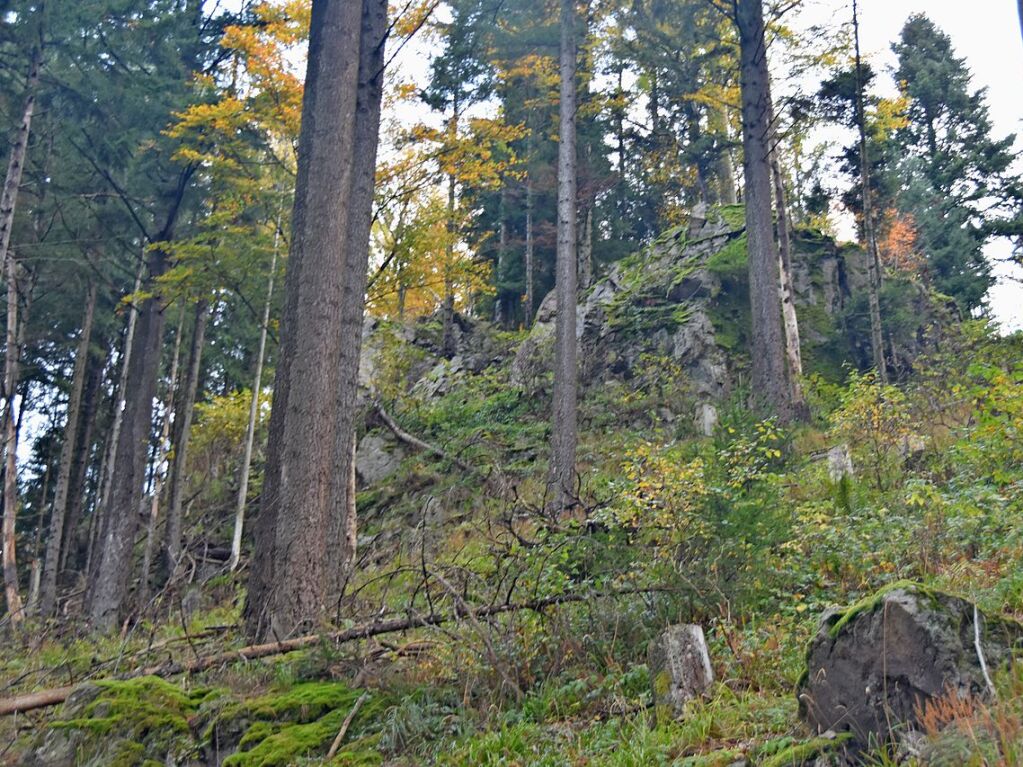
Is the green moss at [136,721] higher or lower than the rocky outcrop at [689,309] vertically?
lower

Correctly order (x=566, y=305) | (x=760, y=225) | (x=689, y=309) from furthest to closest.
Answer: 1. (x=689, y=309)
2. (x=760, y=225)
3. (x=566, y=305)

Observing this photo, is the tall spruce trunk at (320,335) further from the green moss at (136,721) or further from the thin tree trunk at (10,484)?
the thin tree trunk at (10,484)

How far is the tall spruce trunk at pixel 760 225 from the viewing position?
13.5m

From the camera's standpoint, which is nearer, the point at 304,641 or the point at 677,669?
the point at 677,669

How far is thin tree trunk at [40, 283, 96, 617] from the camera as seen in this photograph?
53.6 feet

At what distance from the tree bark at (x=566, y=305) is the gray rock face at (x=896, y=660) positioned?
788 cm

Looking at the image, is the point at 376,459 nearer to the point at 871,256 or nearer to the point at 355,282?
the point at 355,282

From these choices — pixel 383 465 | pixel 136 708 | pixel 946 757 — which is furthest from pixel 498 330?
pixel 946 757

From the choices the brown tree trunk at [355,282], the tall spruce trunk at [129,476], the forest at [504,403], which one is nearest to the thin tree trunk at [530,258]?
the forest at [504,403]

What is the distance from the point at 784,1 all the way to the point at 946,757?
15951 mm

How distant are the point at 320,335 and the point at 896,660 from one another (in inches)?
243

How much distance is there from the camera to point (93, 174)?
17312 mm

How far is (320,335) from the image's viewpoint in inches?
328

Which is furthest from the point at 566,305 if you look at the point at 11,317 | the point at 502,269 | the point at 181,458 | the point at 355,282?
the point at 502,269
